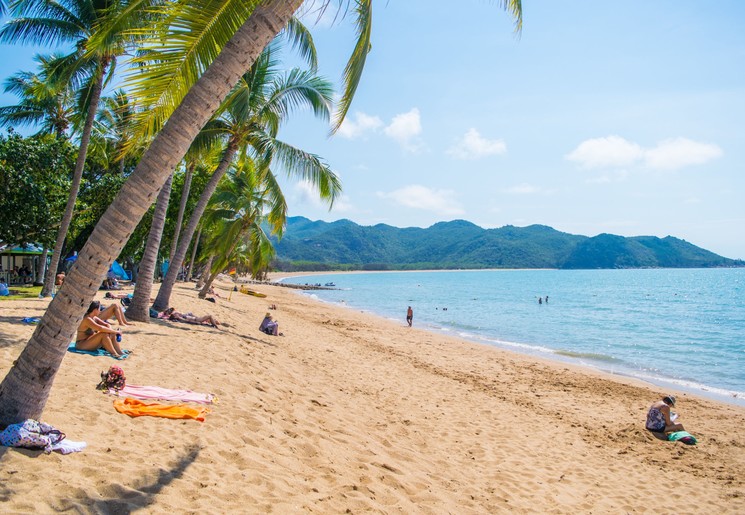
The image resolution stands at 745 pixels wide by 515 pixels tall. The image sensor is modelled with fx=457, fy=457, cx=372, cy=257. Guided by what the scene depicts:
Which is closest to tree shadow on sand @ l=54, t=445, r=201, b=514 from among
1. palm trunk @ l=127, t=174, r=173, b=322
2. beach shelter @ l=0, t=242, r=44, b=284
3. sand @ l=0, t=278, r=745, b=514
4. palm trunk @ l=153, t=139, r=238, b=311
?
sand @ l=0, t=278, r=745, b=514

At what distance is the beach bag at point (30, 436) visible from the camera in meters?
3.27

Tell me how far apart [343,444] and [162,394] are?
7.33 ft

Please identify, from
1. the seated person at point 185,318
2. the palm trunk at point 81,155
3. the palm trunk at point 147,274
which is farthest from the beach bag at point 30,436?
the palm trunk at point 81,155

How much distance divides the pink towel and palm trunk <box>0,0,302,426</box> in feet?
6.01

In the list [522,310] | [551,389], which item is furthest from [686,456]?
[522,310]

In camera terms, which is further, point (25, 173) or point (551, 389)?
point (25, 173)

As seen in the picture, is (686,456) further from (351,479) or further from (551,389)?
(351,479)

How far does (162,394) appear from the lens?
545 centimetres

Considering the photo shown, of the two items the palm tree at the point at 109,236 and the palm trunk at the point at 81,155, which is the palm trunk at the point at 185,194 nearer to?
the palm trunk at the point at 81,155

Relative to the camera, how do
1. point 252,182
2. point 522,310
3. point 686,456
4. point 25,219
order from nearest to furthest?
point 686,456 < point 25,219 < point 252,182 < point 522,310

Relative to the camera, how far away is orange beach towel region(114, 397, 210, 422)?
4.71 metres

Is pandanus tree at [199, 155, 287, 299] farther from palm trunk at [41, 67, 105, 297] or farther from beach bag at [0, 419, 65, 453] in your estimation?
beach bag at [0, 419, 65, 453]

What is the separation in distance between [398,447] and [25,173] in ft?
57.4

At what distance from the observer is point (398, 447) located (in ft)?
19.1
